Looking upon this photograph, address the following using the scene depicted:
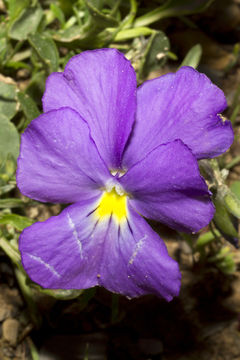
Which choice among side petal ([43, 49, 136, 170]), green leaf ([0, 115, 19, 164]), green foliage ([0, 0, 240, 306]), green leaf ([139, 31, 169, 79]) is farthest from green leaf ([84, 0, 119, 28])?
side petal ([43, 49, 136, 170])

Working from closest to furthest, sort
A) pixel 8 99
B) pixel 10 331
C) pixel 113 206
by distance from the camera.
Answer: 1. pixel 113 206
2. pixel 10 331
3. pixel 8 99

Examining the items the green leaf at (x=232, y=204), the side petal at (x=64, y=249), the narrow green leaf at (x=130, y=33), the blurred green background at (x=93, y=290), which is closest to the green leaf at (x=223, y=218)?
the green leaf at (x=232, y=204)

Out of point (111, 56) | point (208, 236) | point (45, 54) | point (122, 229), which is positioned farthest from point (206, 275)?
point (111, 56)

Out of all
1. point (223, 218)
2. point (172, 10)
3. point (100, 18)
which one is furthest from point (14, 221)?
point (172, 10)

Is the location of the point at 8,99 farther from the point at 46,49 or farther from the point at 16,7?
the point at 16,7

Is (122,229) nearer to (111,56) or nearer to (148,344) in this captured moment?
(111,56)

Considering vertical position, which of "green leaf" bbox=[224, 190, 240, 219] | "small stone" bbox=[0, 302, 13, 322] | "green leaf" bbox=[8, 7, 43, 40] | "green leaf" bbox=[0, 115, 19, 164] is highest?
"green leaf" bbox=[8, 7, 43, 40]

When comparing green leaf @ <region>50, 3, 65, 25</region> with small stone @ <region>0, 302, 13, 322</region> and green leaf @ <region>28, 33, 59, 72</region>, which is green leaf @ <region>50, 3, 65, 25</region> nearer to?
green leaf @ <region>28, 33, 59, 72</region>
